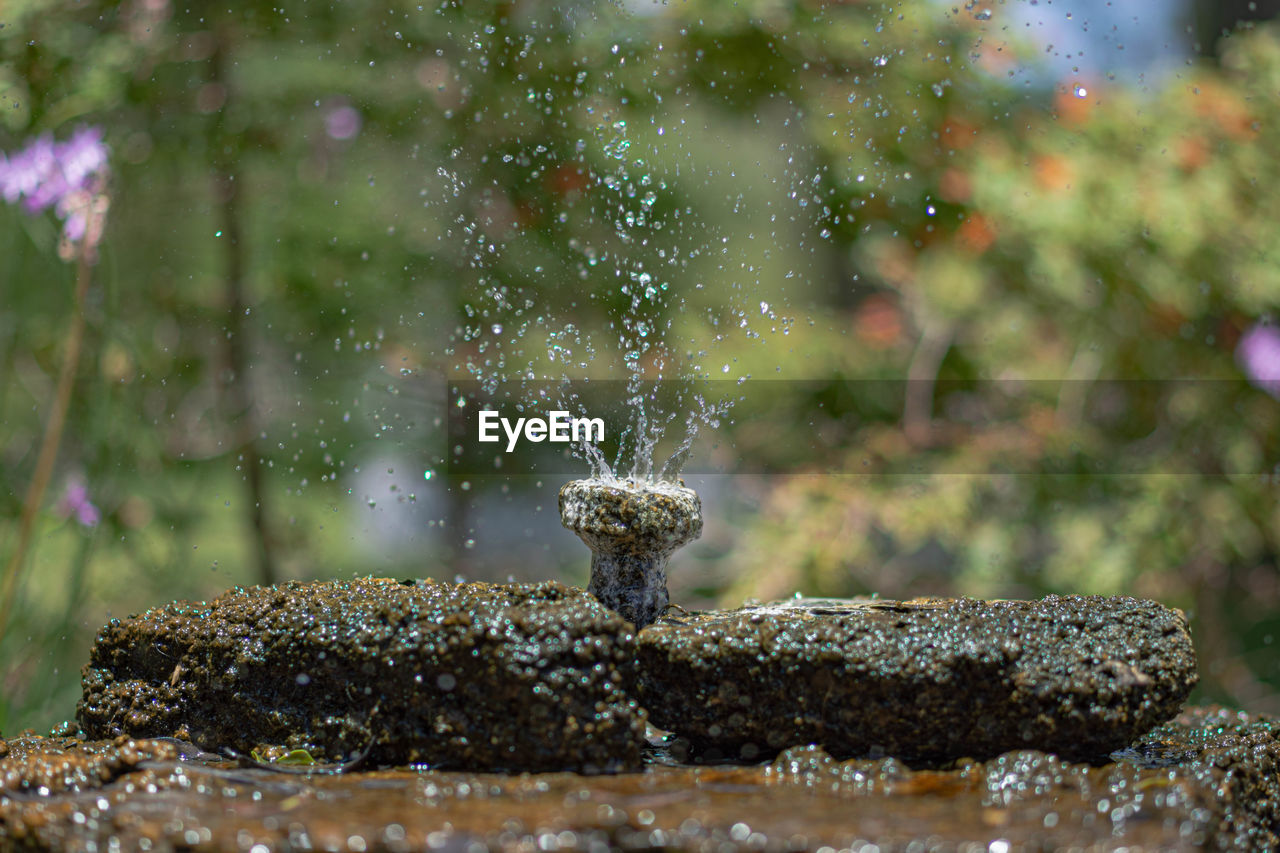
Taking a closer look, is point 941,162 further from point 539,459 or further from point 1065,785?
point 1065,785

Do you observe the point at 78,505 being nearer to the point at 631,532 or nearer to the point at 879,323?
the point at 631,532

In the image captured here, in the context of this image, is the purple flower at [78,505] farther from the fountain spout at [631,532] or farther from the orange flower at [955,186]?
the orange flower at [955,186]

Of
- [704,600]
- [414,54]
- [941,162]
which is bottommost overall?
[704,600]

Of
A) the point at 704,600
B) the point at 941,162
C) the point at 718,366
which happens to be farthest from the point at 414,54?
the point at 704,600

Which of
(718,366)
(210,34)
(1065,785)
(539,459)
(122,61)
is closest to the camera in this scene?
(1065,785)

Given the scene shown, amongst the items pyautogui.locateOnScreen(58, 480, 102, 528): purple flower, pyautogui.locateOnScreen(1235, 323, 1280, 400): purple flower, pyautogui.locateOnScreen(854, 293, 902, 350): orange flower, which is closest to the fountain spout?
pyautogui.locateOnScreen(58, 480, 102, 528): purple flower

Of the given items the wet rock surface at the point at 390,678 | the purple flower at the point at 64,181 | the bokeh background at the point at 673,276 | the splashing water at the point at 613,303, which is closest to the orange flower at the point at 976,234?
the bokeh background at the point at 673,276

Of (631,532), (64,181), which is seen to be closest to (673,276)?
(64,181)
